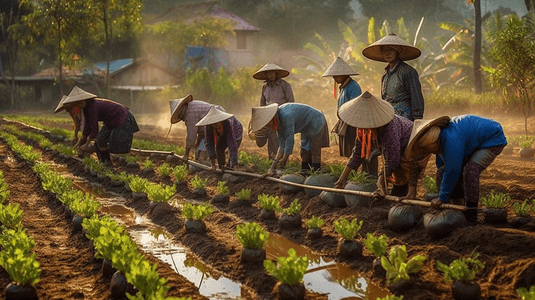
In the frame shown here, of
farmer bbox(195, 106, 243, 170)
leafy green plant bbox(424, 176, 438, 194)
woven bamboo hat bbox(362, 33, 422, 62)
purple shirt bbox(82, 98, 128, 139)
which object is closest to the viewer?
leafy green plant bbox(424, 176, 438, 194)

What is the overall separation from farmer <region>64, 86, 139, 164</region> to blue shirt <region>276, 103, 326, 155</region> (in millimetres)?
4030

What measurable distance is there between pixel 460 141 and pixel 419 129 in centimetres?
39

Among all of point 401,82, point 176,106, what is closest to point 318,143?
point 401,82

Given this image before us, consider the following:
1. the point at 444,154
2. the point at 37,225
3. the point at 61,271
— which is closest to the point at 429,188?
the point at 444,154

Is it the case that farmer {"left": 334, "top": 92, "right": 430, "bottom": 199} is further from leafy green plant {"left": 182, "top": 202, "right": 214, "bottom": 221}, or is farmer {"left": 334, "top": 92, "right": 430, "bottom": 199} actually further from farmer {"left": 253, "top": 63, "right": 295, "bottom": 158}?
farmer {"left": 253, "top": 63, "right": 295, "bottom": 158}

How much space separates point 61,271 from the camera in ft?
17.7

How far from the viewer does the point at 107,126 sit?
438 inches

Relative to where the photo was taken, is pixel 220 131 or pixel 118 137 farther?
pixel 118 137

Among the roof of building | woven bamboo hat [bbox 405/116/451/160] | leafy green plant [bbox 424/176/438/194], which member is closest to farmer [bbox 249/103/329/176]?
leafy green plant [bbox 424/176/438/194]

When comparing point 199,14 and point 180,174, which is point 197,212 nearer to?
point 180,174

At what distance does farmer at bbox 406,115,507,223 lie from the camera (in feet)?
17.6

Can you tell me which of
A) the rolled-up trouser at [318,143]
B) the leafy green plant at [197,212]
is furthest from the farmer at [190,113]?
the leafy green plant at [197,212]

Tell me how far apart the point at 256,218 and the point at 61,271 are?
2.69 meters

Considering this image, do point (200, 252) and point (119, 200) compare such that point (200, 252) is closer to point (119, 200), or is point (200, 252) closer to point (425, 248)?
point (425, 248)
